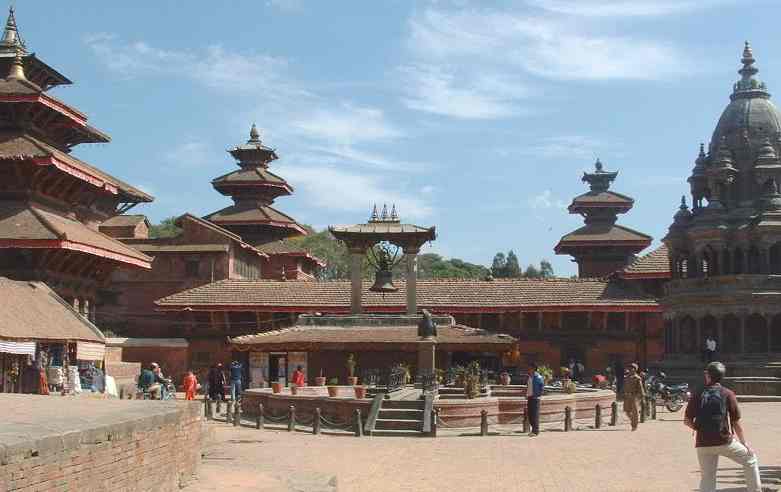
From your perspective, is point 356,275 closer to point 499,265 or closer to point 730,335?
point 730,335

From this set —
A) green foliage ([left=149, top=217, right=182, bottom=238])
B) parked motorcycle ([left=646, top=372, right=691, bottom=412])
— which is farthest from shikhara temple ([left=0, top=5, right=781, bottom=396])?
green foliage ([left=149, top=217, right=182, bottom=238])

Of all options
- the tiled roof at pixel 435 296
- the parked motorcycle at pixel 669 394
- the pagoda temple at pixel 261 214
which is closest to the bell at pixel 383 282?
the tiled roof at pixel 435 296

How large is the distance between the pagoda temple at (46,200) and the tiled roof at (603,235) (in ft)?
106

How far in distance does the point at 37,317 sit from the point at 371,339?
14.6 m

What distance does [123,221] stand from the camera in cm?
5747

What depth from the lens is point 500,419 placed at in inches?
1009

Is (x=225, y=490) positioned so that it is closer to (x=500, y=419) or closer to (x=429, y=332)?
(x=500, y=419)

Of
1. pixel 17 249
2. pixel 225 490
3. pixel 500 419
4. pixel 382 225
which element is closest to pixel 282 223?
pixel 382 225

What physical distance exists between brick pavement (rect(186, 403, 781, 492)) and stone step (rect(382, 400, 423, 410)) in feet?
7.15

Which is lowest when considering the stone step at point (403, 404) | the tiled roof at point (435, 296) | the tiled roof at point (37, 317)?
the stone step at point (403, 404)

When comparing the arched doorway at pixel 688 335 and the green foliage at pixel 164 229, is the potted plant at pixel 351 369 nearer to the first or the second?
the arched doorway at pixel 688 335

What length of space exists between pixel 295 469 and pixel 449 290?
107ft

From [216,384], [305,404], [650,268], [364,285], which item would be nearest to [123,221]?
[364,285]

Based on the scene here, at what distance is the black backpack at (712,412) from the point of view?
10906mm
